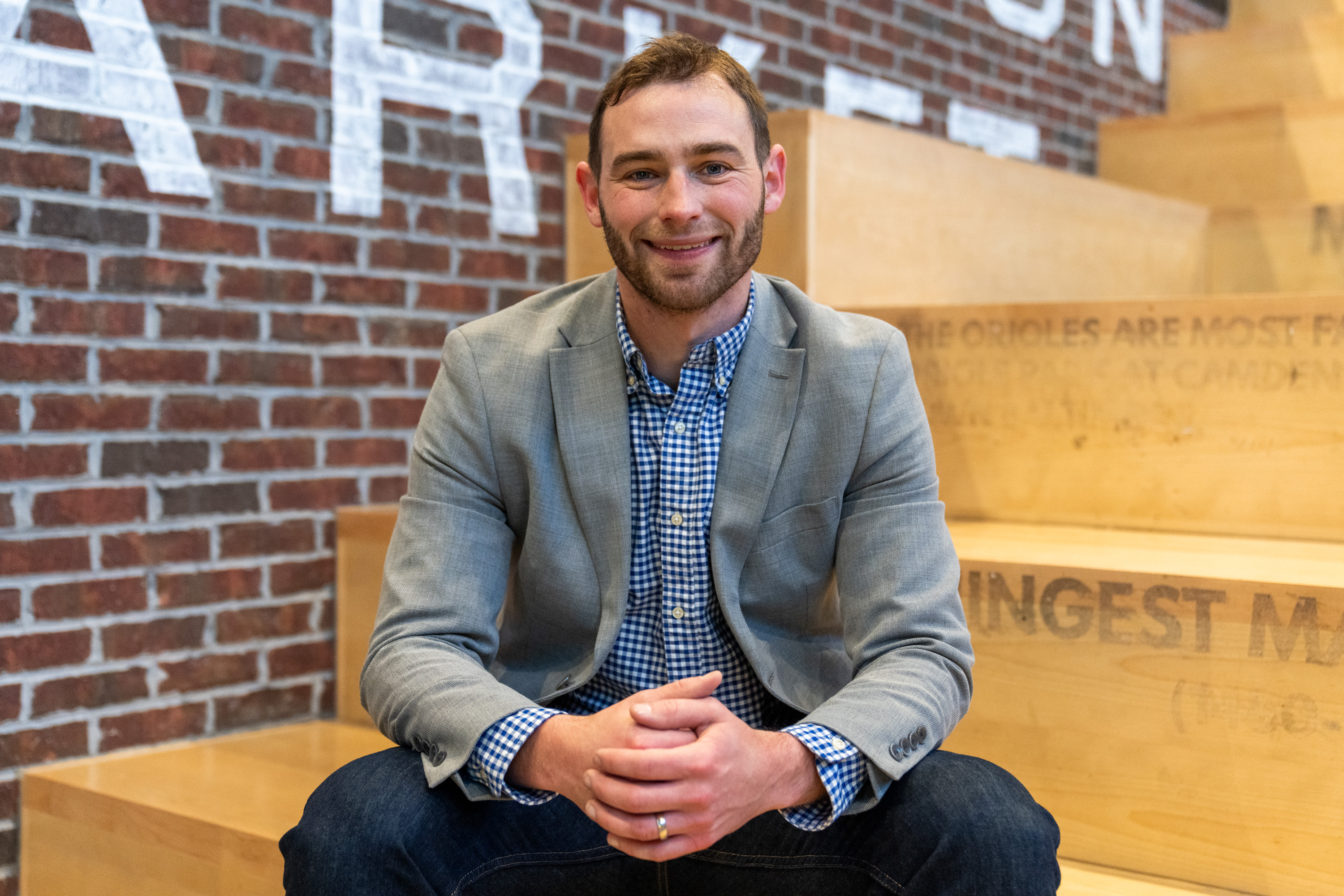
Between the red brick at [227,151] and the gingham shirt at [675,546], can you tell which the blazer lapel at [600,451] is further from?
the red brick at [227,151]

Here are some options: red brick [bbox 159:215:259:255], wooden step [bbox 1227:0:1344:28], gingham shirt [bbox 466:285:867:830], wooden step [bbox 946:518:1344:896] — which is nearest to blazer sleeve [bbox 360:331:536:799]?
gingham shirt [bbox 466:285:867:830]

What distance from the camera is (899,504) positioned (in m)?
1.36

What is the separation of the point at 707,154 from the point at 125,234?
1.04m

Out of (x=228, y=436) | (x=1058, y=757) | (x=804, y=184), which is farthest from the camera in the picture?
(x=804, y=184)

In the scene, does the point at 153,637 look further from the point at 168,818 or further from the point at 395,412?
the point at 395,412

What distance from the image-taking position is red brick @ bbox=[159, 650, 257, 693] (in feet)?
6.75

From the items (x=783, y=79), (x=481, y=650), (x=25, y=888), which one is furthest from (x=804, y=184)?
(x=25, y=888)

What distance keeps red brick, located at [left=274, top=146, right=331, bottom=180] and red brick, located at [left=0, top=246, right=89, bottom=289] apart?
1.21ft

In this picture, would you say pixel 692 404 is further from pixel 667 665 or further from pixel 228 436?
pixel 228 436

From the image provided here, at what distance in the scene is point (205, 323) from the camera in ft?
6.69

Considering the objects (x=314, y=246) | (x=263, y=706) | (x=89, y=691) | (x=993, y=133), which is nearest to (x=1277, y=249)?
(x=993, y=133)

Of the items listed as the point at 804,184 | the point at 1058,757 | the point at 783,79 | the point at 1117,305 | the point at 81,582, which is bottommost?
the point at 1058,757

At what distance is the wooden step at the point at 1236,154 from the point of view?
3.07 meters

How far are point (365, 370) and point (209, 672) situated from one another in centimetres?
57
